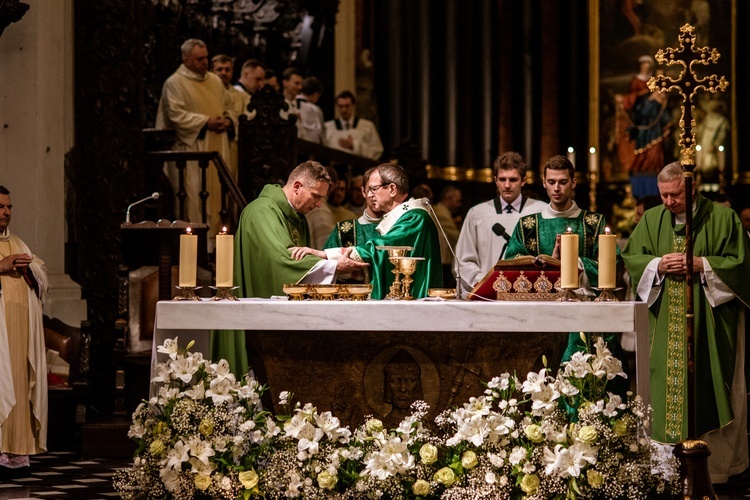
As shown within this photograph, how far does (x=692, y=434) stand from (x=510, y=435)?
2.90 ft

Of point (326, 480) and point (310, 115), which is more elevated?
point (310, 115)

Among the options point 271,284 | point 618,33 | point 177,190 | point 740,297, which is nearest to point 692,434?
point 740,297

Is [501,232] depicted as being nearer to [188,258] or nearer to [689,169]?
[689,169]

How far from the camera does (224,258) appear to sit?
256 inches

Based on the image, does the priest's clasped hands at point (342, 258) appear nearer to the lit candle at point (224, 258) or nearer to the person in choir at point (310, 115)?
the lit candle at point (224, 258)

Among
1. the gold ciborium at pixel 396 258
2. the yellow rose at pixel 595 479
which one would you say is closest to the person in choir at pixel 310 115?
the gold ciborium at pixel 396 258

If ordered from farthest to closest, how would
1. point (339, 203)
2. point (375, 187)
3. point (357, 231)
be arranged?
1. point (339, 203)
2. point (357, 231)
3. point (375, 187)

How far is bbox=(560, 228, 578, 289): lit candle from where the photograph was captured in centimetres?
625

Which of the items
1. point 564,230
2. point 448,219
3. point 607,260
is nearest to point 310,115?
point 448,219

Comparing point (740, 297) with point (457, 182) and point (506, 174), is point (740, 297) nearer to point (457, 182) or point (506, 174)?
point (506, 174)

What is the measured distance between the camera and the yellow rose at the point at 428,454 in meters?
6.13

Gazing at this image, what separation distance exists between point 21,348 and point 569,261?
4257 millimetres

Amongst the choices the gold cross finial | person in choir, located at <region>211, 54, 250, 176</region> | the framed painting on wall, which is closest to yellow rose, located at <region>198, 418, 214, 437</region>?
the gold cross finial

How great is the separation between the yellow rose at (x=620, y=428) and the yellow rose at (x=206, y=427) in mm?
1912
